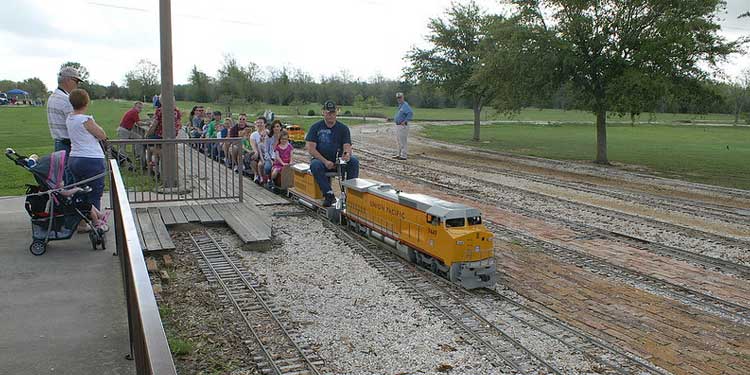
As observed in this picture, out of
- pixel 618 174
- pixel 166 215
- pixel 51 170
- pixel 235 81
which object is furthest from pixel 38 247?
pixel 235 81

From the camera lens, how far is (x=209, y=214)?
11.6 m

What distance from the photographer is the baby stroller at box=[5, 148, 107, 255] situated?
7.78 meters

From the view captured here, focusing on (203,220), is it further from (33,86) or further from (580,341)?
(33,86)

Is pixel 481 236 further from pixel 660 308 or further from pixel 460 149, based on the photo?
pixel 460 149

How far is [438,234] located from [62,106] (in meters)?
5.42

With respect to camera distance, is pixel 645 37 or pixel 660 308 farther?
pixel 645 37

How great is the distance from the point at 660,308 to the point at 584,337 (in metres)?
1.64

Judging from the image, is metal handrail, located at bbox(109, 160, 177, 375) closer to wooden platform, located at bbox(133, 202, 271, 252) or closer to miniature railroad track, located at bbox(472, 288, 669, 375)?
miniature railroad track, located at bbox(472, 288, 669, 375)

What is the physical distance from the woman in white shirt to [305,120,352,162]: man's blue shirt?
4154 millimetres

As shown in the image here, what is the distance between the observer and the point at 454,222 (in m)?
8.25

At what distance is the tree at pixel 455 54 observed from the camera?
34.4 m

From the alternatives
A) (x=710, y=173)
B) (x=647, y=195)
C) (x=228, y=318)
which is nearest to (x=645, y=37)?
(x=710, y=173)

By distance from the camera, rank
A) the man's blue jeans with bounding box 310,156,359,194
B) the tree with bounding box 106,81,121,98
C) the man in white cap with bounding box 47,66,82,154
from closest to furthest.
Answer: the man in white cap with bounding box 47,66,82,154
the man's blue jeans with bounding box 310,156,359,194
the tree with bounding box 106,81,121,98

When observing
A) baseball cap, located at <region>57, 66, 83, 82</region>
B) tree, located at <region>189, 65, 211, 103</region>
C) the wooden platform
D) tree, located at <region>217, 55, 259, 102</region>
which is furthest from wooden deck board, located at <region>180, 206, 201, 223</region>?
tree, located at <region>189, 65, 211, 103</region>
